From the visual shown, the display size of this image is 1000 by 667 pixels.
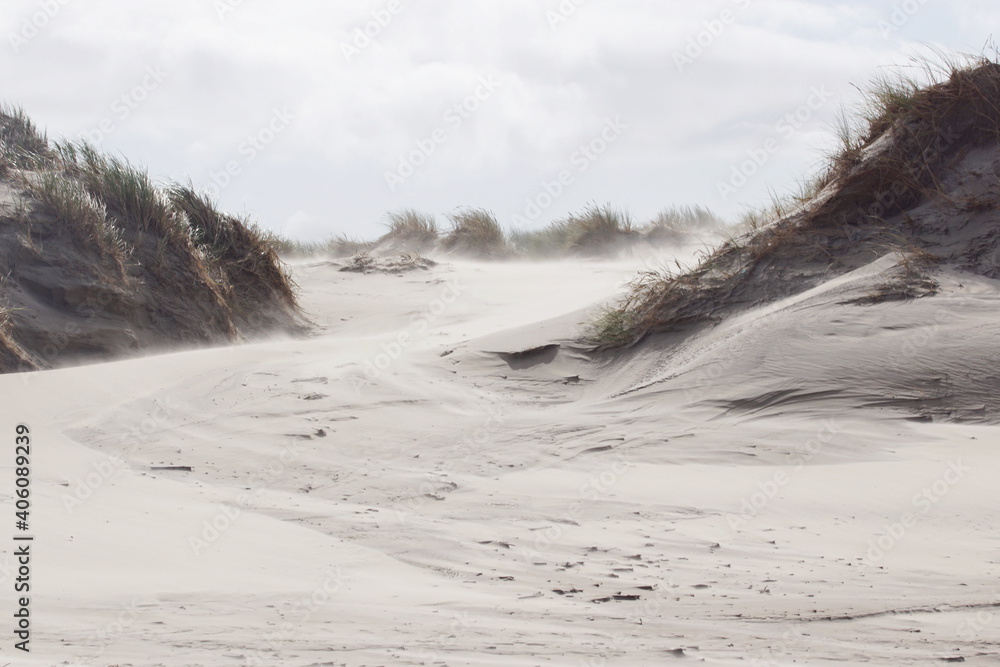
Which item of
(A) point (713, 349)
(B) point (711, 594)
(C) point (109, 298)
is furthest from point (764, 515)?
(C) point (109, 298)

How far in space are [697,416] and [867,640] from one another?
324 centimetres

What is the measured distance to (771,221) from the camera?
314 inches

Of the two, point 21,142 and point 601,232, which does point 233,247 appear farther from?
point 601,232

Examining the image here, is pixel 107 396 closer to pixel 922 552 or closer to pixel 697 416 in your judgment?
pixel 697 416

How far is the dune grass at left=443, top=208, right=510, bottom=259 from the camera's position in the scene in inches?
745

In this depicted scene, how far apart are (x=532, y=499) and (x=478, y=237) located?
14.8 meters

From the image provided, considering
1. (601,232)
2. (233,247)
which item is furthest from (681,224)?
(233,247)

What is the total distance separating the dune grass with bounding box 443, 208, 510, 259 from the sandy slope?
10421 millimetres

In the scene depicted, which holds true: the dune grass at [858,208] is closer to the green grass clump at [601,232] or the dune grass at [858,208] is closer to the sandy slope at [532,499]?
the sandy slope at [532,499]

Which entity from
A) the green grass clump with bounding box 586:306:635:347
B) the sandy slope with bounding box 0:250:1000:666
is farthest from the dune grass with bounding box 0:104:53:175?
the green grass clump with bounding box 586:306:635:347

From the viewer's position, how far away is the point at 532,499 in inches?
177

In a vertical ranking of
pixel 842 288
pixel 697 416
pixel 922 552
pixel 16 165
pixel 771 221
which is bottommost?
pixel 922 552

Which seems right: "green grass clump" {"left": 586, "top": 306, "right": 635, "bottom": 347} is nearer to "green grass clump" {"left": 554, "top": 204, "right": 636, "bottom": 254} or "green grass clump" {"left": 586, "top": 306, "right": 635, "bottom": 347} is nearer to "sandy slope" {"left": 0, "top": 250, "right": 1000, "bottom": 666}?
"sandy slope" {"left": 0, "top": 250, "right": 1000, "bottom": 666}

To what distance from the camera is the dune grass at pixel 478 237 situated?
18922 mm
